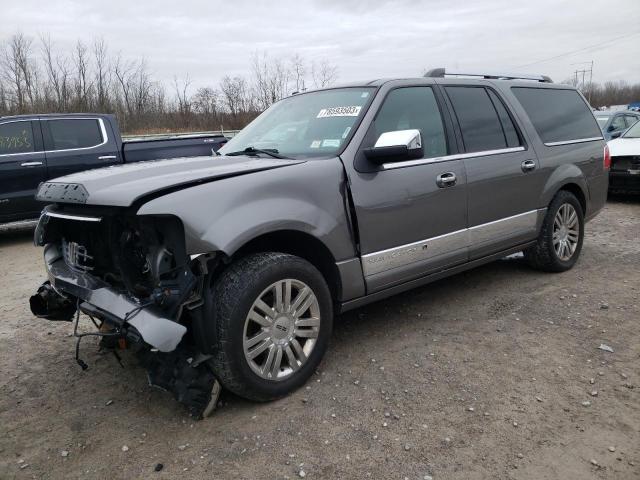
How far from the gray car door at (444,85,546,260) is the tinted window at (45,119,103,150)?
6.39 m

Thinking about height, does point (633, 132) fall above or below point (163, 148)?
below

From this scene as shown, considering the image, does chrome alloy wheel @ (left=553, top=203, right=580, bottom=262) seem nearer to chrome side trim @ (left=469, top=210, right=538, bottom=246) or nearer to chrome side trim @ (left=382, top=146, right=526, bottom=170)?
chrome side trim @ (left=469, top=210, right=538, bottom=246)

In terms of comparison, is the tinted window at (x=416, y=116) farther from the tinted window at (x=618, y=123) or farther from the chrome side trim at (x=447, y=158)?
the tinted window at (x=618, y=123)

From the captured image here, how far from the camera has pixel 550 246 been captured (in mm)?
5020

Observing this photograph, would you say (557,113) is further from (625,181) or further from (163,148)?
(163,148)

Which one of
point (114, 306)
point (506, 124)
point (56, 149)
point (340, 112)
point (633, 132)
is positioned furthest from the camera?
point (633, 132)

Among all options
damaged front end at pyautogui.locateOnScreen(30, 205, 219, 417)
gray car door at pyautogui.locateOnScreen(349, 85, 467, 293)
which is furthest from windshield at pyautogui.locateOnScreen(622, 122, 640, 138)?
damaged front end at pyautogui.locateOnScreen(30, 205, 219, 417)

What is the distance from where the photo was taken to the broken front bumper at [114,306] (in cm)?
250

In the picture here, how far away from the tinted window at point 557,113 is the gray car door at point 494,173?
388 mm

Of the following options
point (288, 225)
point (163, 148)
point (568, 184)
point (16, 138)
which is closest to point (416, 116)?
point (288, 225)

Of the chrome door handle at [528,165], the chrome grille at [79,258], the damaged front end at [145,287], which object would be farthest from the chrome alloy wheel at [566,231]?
the chrome grille at [79,258]

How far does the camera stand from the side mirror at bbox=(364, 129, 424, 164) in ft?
10.6

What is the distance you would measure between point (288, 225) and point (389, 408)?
117 centimetres

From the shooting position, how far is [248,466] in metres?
2.47
